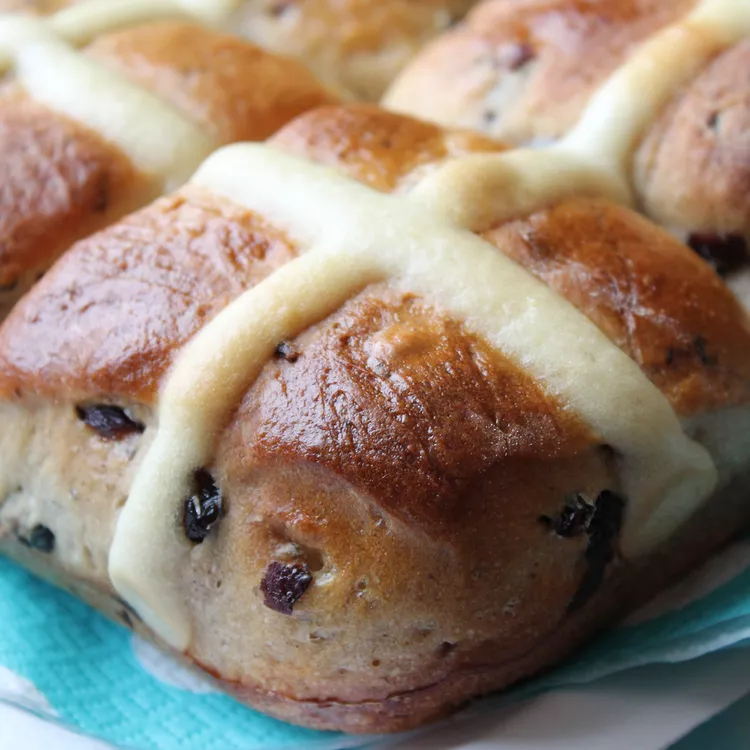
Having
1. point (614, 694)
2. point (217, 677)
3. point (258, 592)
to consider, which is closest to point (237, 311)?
point (258, 592)

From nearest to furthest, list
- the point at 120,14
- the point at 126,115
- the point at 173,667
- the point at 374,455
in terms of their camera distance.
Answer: the point at 374,455, the point at 173,667, the point at 126,115, the point at 120,14

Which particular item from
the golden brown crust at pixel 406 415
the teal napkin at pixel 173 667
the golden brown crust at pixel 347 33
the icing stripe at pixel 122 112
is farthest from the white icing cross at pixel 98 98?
the teal napkin at pixel 173 667

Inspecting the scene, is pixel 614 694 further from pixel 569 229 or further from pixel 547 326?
pixel 569 229

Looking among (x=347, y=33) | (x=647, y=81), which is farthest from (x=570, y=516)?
(x=347, y=33)

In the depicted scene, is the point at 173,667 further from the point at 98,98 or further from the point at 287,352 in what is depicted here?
the point at 98,98

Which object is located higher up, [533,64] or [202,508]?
[533,64]

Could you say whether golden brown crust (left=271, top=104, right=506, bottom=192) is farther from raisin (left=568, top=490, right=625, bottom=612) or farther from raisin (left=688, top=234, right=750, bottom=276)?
raisin (left=568, top=490, right=625, bottom=612)
